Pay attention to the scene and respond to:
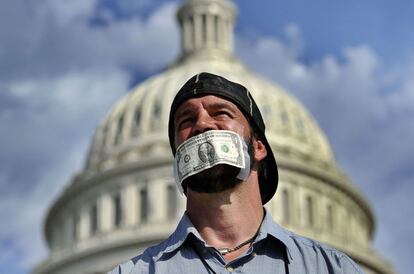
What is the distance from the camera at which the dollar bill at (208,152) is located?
5.20 metres

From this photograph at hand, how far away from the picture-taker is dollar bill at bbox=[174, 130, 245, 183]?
5195mm

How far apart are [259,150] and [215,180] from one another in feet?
1.14

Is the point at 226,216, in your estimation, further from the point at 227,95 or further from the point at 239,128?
the point at 227,95

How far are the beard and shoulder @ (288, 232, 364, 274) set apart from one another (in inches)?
13.5

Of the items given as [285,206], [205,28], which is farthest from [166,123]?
[205,28]

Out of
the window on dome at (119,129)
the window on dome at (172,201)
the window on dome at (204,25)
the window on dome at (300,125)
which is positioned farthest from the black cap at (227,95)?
the window on dome at (204,25)

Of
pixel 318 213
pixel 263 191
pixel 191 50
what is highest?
pixel 191 50

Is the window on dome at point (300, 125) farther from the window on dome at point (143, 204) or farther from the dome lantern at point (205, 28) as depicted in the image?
the window on dome at point (143, 204)

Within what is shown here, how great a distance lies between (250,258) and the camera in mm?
5215

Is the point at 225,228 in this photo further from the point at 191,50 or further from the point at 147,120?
the point at 191,50

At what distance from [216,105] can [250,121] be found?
0.16m

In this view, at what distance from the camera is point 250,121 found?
554 cm

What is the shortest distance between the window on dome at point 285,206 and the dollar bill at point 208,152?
65385 millimetres

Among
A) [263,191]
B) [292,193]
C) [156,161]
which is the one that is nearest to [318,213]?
[292,193]
